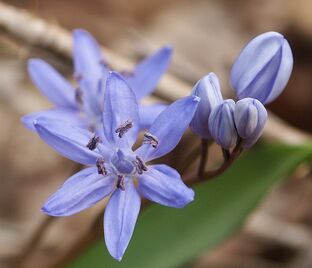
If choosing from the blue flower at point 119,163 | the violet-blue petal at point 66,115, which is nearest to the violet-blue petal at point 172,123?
the blue flower at point 119,163

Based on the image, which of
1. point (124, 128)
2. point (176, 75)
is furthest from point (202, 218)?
point (176, 75)

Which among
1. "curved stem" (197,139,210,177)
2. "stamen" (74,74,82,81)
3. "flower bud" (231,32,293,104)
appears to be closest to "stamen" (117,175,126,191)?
"curved stem" (197,139,210,177)

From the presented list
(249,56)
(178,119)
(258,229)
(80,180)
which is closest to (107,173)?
(80,180)

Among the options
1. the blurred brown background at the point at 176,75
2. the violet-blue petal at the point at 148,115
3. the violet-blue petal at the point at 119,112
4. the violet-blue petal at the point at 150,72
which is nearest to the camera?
the violet-blue petal at the point at 119,112

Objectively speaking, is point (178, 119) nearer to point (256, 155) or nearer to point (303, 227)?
point (256, 155)

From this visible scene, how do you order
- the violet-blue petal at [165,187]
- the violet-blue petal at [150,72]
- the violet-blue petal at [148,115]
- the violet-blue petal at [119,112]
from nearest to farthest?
1. the violet-blue petal at [165,187]
2. the violet-blue petal at [119,112]
3. the violet-blue petal at [148,115]
4. the violet-blue petal at [150,72]

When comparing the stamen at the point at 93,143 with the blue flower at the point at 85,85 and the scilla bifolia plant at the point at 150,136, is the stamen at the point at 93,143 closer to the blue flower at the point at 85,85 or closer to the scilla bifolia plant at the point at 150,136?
the scilla bifolia plant at the point at 150,136
